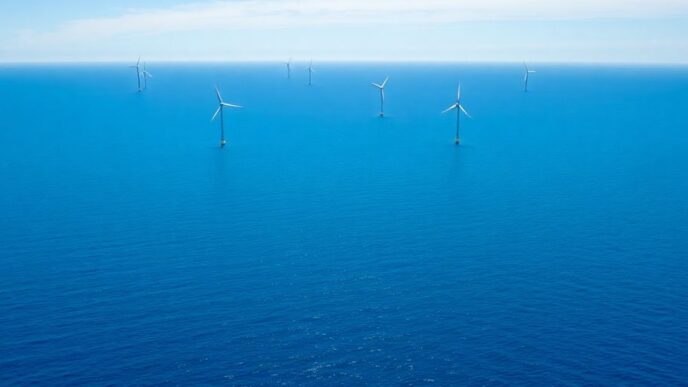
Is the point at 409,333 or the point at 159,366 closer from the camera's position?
the point at 159,366

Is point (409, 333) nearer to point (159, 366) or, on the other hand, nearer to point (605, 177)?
point (159, 366)

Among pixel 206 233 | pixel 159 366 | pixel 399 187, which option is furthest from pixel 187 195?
pixel 159 366

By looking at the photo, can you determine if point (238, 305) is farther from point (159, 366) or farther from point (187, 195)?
point (187, 195)

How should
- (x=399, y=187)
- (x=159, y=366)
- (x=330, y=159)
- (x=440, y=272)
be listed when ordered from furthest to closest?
(x=330, y=159) < (x=399, y=187) < (x=440, y=272) < (x=159, y=366)

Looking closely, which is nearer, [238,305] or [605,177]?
[238,305]

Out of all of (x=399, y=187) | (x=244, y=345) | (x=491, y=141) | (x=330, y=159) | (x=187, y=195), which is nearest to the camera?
(x=244, y=345)

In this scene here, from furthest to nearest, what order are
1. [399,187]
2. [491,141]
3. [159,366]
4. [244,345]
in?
[491,141] < [399,187] < [244,345] < [159,366]

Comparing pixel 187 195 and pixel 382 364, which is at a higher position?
pixel 187 195

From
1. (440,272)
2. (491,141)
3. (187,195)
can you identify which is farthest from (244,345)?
(491,141)

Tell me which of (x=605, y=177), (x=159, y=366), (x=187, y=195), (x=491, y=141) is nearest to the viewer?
(x=159, y=366)
